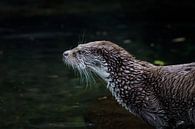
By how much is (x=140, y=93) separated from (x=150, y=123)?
0.31 m

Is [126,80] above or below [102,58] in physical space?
below

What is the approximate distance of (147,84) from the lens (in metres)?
6.56

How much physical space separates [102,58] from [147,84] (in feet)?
1.69

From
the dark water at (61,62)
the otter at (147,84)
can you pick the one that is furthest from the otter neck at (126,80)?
the dark water at (61,62)

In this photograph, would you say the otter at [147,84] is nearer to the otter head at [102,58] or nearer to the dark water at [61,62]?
the otter head at [102,58]

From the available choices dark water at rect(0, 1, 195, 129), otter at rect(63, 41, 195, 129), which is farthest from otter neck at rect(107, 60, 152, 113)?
dark water at rect(0, 1, 195, 129)

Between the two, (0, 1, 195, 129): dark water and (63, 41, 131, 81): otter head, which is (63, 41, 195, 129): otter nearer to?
(63, 41, 131, 81): otter head

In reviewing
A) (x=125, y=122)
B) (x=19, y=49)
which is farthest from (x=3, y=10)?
(x=125, y=122)

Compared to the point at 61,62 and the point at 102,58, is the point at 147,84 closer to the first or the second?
the point at 102,58

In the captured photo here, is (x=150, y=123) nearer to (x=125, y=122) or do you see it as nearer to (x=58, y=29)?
(x=125, y=122)

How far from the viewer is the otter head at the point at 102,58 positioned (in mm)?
6637

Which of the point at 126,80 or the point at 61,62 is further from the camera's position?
the point at 61,62

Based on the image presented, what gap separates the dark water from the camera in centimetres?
798

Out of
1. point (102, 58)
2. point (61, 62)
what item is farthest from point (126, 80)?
point (61, 62)
